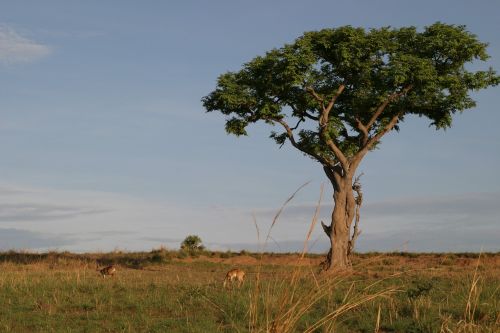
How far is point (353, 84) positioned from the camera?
92.0 ft

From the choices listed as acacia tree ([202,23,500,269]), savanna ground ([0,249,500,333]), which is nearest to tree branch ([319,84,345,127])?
acacia tree ([202,23,500,269])

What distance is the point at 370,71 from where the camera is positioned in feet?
88.6

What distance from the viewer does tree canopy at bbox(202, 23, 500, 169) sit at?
26531 millimetres

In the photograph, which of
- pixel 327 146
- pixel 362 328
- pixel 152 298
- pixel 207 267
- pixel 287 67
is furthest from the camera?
pixel 207 267

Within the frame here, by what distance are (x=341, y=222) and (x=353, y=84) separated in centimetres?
627

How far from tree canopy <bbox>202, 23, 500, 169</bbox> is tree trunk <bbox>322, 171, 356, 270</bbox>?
1.27 metres

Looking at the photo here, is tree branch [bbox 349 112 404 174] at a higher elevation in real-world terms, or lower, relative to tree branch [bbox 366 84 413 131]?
lower

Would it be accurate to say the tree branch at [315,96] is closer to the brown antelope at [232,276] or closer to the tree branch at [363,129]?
the tree branch at [363,129]

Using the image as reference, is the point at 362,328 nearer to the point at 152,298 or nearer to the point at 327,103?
the point at 152,298

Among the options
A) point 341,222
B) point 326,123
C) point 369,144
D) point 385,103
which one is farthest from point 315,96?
point 341,222

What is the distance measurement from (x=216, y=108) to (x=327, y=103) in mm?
5486

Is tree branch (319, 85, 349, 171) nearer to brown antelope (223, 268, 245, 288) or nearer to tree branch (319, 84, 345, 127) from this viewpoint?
tree branch (319, 84, 345, 127)

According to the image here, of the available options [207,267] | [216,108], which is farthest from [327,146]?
[207,267]

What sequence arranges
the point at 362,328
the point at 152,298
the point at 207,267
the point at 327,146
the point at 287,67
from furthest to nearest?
1. the point at 207,267
2. the point at 327,146
3. the point at 287,67
4. the point at 152,298
5. the point at 362,328
